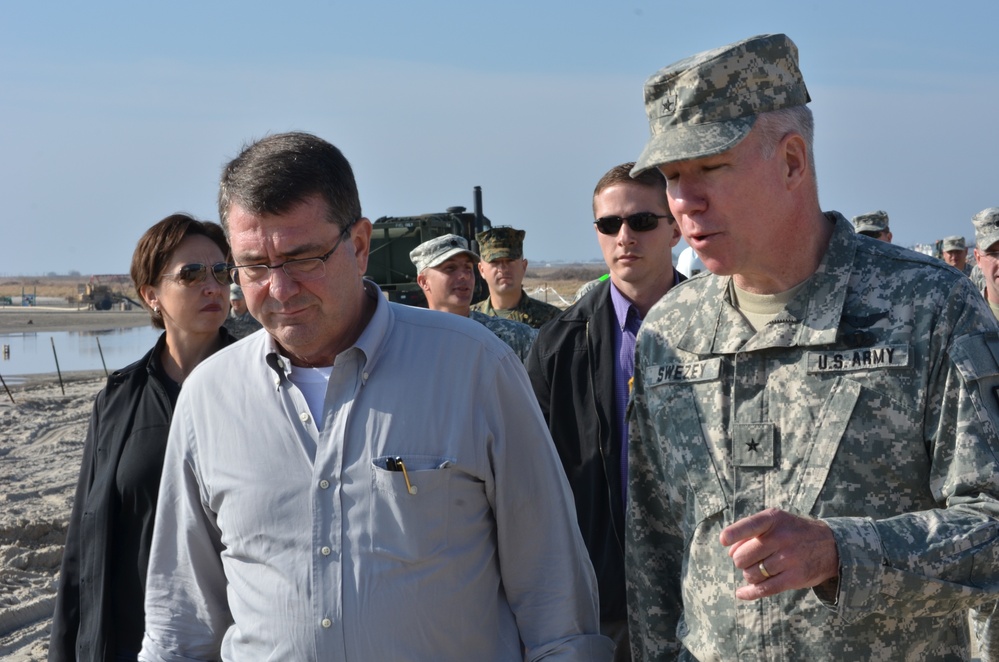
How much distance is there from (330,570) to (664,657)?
0.90m

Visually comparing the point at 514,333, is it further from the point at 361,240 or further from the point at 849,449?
the point at 849,449

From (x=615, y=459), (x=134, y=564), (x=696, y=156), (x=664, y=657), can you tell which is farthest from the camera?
(x=615, y=459)

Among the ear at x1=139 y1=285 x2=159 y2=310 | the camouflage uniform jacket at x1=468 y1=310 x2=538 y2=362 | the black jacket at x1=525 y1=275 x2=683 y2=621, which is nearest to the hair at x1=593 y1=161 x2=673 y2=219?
the black jacket at x1=525 y1=275 x2=683 y2=621

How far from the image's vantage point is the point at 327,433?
8.46 feet

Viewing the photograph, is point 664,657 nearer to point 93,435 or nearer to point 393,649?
point 393,649

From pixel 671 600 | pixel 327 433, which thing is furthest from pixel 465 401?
pixel 671 600

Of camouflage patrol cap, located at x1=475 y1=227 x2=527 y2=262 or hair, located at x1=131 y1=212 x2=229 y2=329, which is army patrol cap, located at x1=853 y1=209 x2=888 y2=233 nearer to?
camouflage patrol cap, located at x1=475 y1=227 x2=527 y2=262

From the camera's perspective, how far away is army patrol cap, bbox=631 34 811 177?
7.93 ft

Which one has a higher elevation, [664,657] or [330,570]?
[330,570]

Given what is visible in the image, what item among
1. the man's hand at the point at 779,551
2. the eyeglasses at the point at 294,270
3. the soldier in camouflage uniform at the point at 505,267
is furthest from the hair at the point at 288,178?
the soldier in camouflage uniform at the point at 505,267

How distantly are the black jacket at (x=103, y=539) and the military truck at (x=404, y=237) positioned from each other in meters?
15.3

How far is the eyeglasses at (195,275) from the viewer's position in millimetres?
4192

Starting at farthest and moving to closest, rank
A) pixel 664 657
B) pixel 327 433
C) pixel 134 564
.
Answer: pixel 134 564 < pixel 664 657 < pixel 327 433

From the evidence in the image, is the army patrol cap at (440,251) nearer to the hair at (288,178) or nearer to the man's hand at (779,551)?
the hair at (288,178)
